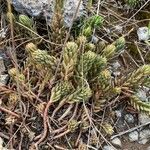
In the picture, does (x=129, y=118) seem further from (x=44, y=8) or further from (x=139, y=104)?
(x=44, y=8)

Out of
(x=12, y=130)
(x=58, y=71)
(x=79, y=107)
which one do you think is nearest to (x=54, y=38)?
(x=58, y=71)

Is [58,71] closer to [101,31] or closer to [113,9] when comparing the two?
[101,31]

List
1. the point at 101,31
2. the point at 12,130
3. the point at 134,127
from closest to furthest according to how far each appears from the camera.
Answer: the point at 12,130, the point at 134,127, the point at 101,31

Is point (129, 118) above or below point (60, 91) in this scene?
below

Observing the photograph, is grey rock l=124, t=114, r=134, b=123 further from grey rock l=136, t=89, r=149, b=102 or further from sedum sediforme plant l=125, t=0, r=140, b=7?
sedum sediforme plant l=125, t=0, r=140, b=7

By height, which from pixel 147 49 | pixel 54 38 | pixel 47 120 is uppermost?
pixel 54 38

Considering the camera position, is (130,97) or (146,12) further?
(146,12)

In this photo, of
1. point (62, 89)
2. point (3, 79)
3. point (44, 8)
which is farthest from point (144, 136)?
point (44, 8)
